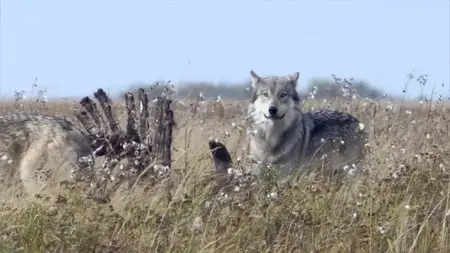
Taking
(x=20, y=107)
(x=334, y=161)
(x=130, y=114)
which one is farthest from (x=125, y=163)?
(x=20, y=107)

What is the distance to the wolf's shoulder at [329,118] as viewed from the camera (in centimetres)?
1027

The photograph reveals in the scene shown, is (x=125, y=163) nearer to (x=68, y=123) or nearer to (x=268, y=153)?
(x=68, y=123)

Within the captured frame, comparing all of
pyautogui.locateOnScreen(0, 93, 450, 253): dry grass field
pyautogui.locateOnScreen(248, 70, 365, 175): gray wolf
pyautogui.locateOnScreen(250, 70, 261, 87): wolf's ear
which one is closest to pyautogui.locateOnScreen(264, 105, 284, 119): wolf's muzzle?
pyautogui.locateOnScreen(248, 70, 365, 175): gray wolf

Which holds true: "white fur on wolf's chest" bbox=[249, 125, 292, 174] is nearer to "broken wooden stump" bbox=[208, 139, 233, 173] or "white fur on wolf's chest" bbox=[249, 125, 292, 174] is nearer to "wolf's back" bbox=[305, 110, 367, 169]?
"wolf's back" bbox=[305, 110, 367, 169]

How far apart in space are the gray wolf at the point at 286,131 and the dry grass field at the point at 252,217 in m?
2.39

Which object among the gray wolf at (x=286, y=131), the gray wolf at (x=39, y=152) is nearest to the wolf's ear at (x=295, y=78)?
the gray wolf at (x=286, y=131)

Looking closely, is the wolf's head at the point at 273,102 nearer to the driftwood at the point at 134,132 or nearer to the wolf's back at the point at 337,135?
the wolf's back at the point at 337,135

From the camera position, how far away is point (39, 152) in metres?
7.14

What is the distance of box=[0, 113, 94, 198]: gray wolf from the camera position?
22.9 feet

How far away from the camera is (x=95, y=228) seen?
6.00 meters

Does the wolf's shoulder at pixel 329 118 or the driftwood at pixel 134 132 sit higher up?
the driftwood at pixel 134 132

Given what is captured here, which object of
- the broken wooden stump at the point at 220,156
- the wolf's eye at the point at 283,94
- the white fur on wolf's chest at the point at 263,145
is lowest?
the white fur on wolf's chest at the point at 263,145

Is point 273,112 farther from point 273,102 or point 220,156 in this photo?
point 220,156

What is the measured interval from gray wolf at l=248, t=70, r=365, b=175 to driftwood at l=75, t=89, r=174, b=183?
1425 millimetres
